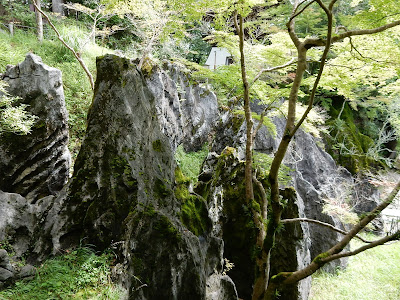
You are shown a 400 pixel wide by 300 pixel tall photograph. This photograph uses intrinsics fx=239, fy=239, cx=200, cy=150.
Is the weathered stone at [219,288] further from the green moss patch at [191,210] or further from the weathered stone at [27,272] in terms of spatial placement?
the weathered stone at [27,272]

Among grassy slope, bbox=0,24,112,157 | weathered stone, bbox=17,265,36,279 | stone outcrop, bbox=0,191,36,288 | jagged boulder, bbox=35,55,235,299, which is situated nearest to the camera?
weathered stone, bbox=17,265,36,279

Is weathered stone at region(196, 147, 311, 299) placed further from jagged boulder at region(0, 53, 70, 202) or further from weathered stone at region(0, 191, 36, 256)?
jagged boulder at region(0, 53, 70, 202)

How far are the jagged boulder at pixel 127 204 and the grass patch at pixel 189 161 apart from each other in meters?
6.47

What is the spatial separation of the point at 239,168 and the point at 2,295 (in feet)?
16.2

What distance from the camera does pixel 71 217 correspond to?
3.31 meters

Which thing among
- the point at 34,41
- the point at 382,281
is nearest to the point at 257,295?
the point at 382,281

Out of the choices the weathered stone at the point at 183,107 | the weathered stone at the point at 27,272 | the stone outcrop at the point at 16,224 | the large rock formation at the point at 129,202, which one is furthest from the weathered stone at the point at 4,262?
the weathered stone at the point at 183,107

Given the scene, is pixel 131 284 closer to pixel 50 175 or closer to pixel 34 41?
pixel 50 175

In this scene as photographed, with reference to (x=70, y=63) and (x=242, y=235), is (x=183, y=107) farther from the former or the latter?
(x=242, y=235)

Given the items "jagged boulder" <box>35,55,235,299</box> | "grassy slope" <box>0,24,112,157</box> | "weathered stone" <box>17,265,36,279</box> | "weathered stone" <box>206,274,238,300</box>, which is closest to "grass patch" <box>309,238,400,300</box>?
"weathered stone" <box>206,274,238,300</box>

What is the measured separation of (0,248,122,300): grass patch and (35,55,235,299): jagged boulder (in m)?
0.18

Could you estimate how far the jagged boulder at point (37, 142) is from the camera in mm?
5020

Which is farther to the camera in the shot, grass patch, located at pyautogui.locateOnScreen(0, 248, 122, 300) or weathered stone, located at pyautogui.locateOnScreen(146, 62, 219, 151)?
weathered stone, located at pyautogui.locateOnScreen(146, 62, 219, 151)

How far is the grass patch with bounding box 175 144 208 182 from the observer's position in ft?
35.4
